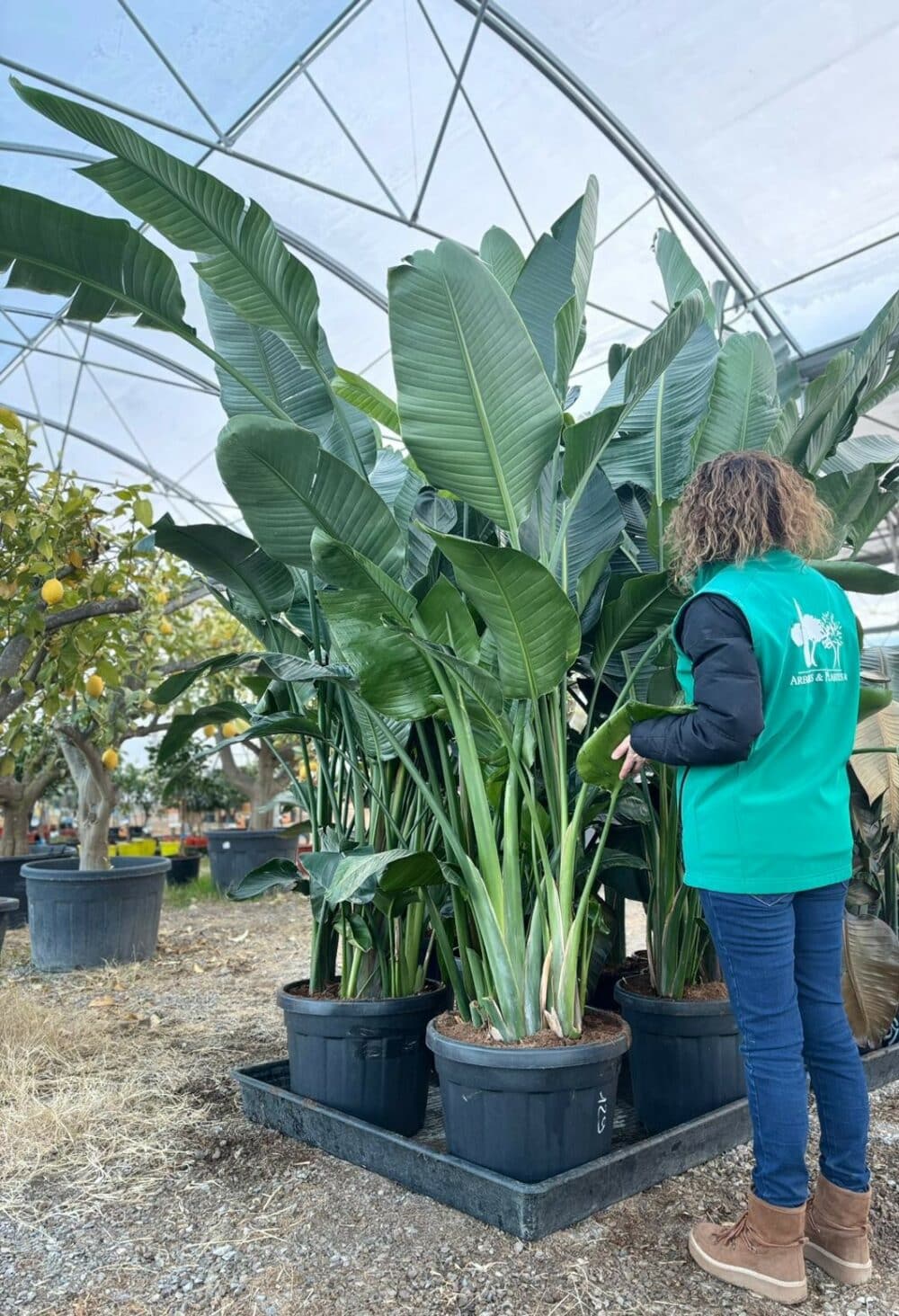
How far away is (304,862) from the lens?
1.96 m

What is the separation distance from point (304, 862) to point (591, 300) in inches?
251

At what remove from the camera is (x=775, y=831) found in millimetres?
1475

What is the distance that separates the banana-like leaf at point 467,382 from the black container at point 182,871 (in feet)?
19.4

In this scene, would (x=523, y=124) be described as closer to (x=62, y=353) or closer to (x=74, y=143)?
(x=74, y=143)

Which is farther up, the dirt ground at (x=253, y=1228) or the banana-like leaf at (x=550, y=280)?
the banana-like leaf at (x=550, y=280)

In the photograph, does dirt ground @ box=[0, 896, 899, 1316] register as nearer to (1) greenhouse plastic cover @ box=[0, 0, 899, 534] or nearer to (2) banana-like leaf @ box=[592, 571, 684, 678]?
(2) banana-like leaf @ box=[592, 571, 684, 678]

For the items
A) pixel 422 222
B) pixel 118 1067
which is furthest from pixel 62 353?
pixel 118 1067

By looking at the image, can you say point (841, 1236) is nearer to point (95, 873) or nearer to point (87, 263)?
point (87, 263)

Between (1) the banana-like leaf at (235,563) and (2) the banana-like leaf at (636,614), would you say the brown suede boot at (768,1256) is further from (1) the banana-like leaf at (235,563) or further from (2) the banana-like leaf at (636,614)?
(1) the banana-like leaf at (235,563)

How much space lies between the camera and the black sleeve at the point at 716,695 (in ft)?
4.74

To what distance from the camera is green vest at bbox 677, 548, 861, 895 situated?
1479 mm

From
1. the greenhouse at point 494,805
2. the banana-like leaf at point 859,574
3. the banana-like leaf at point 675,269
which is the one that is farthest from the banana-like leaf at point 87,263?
the banana-like leaf at point 859,574

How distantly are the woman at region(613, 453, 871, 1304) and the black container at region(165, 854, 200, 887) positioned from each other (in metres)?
6.10

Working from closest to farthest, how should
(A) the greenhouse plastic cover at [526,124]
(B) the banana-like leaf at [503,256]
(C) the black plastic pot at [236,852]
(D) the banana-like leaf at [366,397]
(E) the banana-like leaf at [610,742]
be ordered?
(E) the banana-like leaf at [610,742]
(B) the banana-like leaf at [503,256]
(D) the banana-like leaf at [366,397]
(A) the greenhouse plastic cover at [526,124]
(C) the black plastic pot at [236,852]
